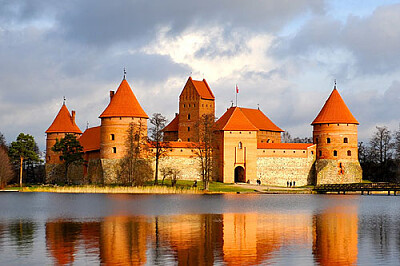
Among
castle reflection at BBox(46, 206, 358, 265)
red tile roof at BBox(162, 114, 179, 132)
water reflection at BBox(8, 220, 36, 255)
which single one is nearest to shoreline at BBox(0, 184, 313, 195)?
red tile roof at BBox(162, 114, 179, 132)

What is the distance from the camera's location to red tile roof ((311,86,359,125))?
4891cm

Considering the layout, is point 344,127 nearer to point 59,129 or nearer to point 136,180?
point 136,180

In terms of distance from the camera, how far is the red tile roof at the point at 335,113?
160ft

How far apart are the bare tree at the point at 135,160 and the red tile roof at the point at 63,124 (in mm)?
11304

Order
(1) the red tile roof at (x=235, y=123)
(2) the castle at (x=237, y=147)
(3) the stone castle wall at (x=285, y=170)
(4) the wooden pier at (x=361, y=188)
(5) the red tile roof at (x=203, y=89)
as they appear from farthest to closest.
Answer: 1. (5) the red tile roof at (x=203, y=89)
2. (3) the stone castle wall at (x=285, y=170)
3. (1) the red tile roof at (x=235, y=123)
4. (2) the castle at (x=237, y=147)
5. (4) the wooden pier at (x=361, y=188)

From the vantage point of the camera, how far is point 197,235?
1631 centimetres

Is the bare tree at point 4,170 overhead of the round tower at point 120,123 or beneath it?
beneath

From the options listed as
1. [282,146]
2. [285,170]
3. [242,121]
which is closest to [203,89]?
[242,121]

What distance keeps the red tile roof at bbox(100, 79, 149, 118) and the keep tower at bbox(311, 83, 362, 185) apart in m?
14.0

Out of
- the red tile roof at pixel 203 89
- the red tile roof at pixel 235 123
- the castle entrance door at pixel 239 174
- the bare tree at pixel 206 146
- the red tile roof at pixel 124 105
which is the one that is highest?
the red tile roof at pixel 203 89

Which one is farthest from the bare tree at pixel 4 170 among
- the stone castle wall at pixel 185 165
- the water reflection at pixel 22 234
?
the water reflection at pixel 22 234

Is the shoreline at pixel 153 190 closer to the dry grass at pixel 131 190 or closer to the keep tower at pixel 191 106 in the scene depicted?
the dry grass at pixel 131 190

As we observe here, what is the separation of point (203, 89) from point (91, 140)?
33.4ft

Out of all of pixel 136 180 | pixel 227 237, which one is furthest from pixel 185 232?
pixel 136 180
